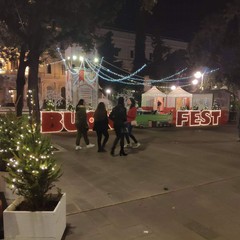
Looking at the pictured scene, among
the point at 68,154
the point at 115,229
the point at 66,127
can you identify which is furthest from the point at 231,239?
the point at 66,127

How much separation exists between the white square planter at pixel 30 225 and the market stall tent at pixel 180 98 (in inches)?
720

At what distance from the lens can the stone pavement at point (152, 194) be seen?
420 cm

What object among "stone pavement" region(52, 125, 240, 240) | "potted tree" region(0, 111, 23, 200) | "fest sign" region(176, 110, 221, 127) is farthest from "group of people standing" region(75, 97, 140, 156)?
"fest sign" region(176, 110, 221, 127)

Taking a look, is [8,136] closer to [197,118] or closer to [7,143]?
[7,143]

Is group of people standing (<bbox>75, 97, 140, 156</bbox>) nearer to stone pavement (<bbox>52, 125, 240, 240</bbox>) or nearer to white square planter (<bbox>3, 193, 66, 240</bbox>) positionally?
stone pavement (<bbox>52, 125, 240, 240</bbox>)

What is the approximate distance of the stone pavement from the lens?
420 cm

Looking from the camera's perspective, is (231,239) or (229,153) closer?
(231,239)

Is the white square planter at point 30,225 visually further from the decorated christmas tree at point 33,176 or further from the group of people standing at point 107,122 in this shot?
the group of people standing at point 107,122

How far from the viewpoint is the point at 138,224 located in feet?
14.3

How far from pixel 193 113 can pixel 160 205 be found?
13.8 metres

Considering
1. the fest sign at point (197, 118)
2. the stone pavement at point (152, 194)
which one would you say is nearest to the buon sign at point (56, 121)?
the stone pavement at point (152, 194)

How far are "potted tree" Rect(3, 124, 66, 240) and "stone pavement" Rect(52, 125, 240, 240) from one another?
51 cm

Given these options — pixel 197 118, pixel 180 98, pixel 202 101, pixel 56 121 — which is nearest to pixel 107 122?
pixel 56 121

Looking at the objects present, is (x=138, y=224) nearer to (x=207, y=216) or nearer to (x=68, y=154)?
(x=207, y=216)
